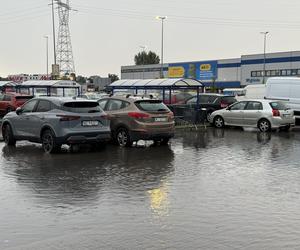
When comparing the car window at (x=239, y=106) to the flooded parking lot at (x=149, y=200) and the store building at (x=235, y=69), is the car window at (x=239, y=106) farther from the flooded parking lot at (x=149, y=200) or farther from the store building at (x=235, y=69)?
the store building at (x=235, y=69)

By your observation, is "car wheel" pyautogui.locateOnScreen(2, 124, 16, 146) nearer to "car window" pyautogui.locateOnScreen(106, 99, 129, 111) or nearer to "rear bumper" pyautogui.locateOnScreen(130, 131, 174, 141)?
"car window" pyautogui.locateOnScreen(106, 99, 129, 111)

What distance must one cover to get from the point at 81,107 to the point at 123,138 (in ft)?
6.80

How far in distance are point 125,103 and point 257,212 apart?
8.44 m

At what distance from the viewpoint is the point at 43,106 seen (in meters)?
13.5

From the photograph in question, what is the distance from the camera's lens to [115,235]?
19.2ft

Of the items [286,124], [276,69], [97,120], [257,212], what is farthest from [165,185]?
[276,69]

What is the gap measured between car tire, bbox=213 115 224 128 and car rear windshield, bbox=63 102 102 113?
10157mm

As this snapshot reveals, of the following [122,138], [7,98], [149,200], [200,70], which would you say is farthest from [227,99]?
[200,70]

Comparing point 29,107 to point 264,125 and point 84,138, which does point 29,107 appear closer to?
point 84,138

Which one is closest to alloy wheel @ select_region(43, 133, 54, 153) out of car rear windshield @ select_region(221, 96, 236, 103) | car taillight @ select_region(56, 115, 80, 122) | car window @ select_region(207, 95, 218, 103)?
car taillight @ select_region(56, 115, 80, 122)

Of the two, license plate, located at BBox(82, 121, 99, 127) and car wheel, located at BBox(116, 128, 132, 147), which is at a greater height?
license plate, located at BBox(82, 121, 99, 127)

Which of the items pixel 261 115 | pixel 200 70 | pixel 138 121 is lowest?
pixel 261 115

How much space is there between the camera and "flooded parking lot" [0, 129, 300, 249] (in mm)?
5752

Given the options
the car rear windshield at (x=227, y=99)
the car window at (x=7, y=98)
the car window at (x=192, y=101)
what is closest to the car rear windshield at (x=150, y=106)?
the car window at (x=192, y=101)
